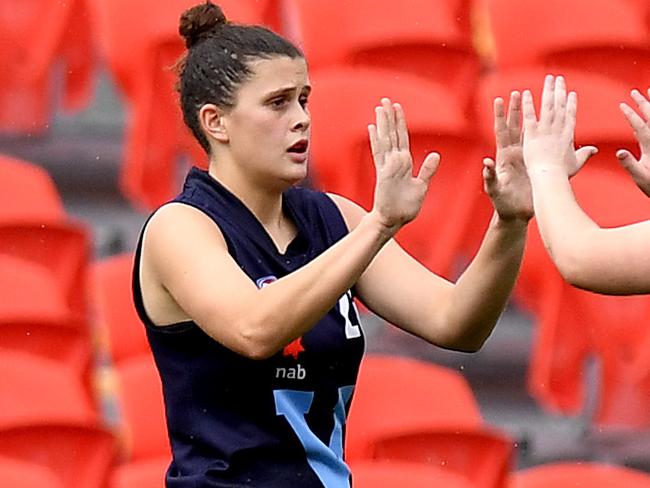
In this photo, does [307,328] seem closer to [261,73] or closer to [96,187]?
[261,73]

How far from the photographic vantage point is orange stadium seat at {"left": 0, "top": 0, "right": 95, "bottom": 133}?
185 inches

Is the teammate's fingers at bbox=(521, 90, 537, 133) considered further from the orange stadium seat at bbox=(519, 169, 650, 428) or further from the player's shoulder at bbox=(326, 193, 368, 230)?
the orange stadium seat at bbox=(519, 169, 650, 428)

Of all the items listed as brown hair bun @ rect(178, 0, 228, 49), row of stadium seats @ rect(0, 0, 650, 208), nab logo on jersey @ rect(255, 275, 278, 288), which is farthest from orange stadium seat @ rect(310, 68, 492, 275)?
nab logo on jersey @ rect(255, 275, 278, 288)

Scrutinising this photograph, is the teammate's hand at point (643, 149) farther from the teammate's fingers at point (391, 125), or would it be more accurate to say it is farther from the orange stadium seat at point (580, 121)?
the orange stadium seat at point (580, 121)

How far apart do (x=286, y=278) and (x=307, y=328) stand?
2.8 inches

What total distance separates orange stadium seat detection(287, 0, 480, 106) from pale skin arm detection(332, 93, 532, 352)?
215 centimetres

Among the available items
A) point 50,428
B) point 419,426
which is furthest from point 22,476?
point 419,426

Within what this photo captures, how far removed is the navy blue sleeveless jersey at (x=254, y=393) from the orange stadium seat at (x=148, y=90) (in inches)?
78.0

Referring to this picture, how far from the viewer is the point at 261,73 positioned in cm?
244

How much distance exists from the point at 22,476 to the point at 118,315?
2.13ft

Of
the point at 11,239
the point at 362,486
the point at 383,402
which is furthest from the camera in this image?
the point at 11,239

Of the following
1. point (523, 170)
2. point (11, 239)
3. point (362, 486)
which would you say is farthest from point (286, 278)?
point (11, 239)

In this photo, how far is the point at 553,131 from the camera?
7.63 feet

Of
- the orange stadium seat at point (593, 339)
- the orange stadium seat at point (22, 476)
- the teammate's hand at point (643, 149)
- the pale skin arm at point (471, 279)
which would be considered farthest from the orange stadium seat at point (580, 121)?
the teammate's hand at point (643, 149)
